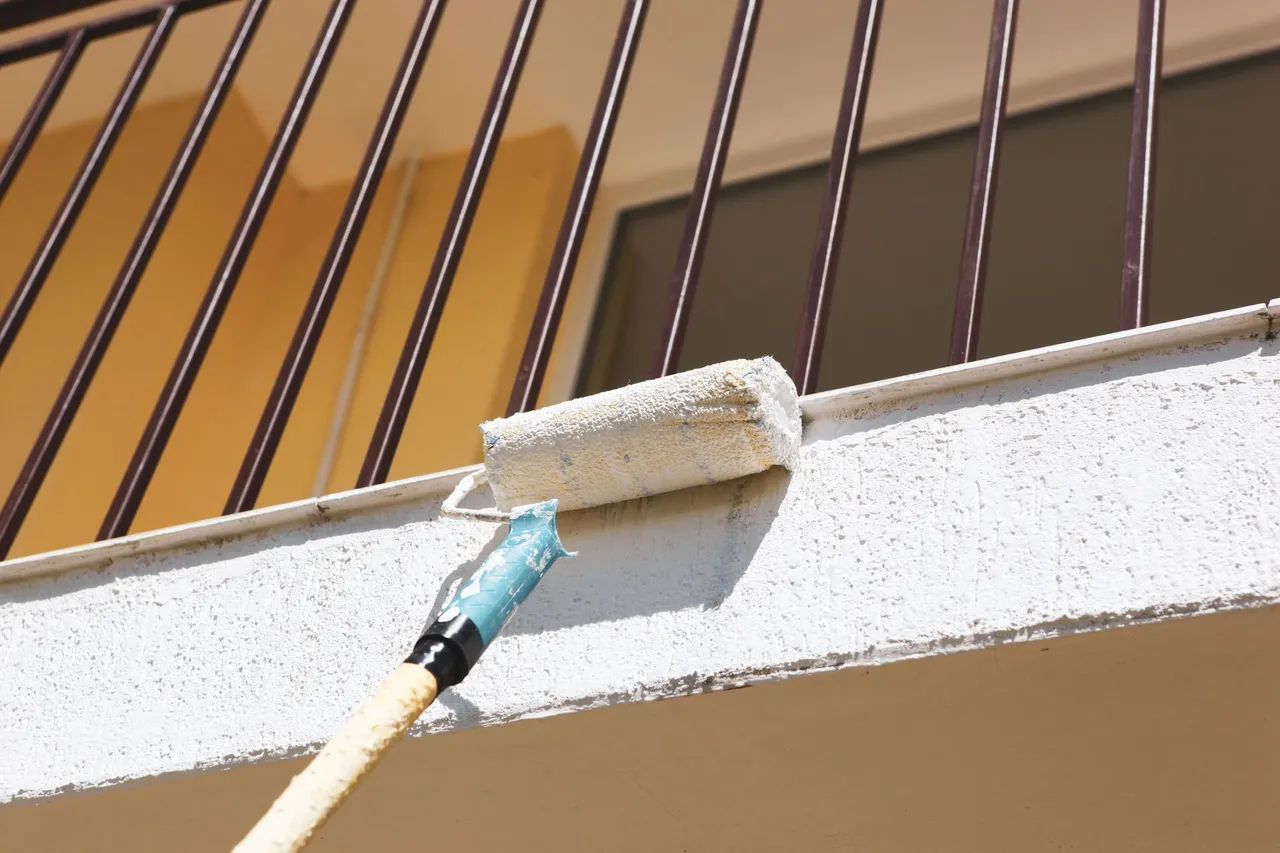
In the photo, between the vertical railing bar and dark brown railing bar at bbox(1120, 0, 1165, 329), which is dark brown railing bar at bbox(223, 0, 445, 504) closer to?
the vertical railing bar

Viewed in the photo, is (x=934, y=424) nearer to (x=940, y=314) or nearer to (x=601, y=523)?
(x=601, y=523)

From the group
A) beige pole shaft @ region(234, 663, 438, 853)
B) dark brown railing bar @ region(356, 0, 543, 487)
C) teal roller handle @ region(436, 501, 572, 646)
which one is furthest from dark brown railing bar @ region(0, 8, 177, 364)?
beige pole shaft @ region(234, 663, 438, 853)

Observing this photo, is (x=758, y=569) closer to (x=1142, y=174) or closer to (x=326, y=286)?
(x=1142, y=174)

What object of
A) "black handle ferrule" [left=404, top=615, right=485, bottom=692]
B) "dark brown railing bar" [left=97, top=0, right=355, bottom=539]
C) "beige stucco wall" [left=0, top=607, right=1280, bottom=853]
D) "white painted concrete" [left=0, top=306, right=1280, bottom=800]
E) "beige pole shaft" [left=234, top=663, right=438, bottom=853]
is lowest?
"beige pole shaft" [left=234, top=663, right=438, bottom=853]

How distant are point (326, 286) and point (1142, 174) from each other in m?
1.19

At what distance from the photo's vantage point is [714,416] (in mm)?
1621

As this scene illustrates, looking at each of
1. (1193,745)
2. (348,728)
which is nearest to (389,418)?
(348,728)

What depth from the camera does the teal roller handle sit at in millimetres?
1401

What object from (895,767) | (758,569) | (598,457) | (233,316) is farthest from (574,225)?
(233,316)

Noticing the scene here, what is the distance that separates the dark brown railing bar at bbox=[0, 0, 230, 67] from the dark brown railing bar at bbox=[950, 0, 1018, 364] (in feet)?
4.93

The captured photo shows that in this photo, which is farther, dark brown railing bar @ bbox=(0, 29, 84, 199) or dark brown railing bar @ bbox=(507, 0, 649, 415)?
dark brown railing bar @ bbox=(0, 29, 84, 199)

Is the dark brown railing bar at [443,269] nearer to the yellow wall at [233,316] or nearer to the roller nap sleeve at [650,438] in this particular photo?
the roller nap sleeve at [650,438]

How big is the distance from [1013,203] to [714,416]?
245cm

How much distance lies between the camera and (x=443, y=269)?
225 cm
